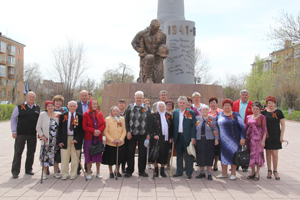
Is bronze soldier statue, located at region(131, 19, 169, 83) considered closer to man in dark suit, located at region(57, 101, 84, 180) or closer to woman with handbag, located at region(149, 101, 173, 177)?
woman with handbag, located at region(149, 101, 173, 177)

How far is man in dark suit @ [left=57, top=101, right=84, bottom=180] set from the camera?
4.63 meters

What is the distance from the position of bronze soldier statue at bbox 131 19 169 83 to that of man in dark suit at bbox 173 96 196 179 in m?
4.20

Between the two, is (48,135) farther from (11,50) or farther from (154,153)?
(11,50)

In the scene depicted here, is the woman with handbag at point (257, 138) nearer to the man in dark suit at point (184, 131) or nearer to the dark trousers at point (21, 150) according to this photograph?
the man in dark suit at point (184, 131)

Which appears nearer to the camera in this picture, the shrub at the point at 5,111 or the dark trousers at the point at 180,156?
the dark trousers at the point at 180,156

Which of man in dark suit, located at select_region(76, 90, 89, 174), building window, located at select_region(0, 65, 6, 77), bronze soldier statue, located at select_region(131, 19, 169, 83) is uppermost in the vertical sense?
building window, located at select_region(0, 65, 6, 77)

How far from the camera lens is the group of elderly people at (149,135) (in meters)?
4.70

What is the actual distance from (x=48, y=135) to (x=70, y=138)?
1.44ft

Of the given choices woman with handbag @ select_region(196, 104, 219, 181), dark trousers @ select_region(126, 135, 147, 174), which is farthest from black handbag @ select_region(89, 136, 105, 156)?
woman with handbag @ select_region(196, 104, 219, 181)

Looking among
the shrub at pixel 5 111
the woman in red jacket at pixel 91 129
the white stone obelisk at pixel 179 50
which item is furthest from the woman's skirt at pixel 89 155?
the shrub at pixel 5 111

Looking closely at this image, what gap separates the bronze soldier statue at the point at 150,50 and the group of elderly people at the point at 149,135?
4178 millimetres

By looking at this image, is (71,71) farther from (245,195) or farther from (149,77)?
(245,195)

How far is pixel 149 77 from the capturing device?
899 centimetres

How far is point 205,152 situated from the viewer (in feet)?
15.4
